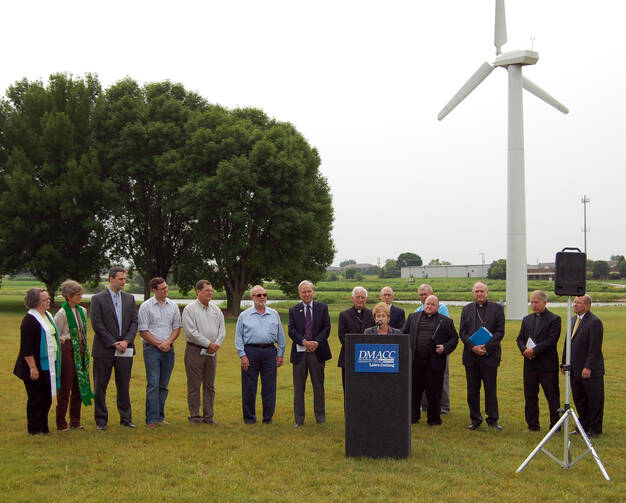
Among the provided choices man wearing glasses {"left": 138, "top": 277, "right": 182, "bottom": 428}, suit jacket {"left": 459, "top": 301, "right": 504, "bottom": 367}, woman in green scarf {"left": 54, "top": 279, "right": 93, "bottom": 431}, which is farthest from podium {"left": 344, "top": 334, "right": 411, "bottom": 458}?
woman in green scarf {"left": 54, "top": 279, "right": 93, "bottom": 431}

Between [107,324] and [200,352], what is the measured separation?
1392 mm

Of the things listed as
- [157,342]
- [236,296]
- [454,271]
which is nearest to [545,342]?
[157,342]

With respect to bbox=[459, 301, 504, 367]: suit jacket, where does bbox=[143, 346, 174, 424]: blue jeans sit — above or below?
below

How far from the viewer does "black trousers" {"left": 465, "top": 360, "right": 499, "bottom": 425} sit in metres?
9.26

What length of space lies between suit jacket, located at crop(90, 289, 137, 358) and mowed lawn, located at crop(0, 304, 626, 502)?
1.12 m

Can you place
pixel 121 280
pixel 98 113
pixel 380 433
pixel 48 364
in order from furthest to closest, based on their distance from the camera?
pixel 98 113 → pixel 121 280 → pixel 48 364 → pixel 380 433

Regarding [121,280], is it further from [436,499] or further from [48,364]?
[436,499]

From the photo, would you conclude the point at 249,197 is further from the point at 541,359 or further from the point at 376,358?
the point at 376,358

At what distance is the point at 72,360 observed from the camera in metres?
8.74

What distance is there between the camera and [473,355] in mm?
9578

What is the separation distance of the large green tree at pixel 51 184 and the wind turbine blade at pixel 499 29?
23.0 m

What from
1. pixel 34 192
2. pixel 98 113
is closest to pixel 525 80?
pixel 98 113

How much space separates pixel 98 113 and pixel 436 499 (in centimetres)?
3705

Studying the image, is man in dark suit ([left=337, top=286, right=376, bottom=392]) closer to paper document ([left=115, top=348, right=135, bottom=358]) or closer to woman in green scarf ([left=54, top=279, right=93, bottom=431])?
paper document ([left=115, top=348, right=135, bottom=358])
